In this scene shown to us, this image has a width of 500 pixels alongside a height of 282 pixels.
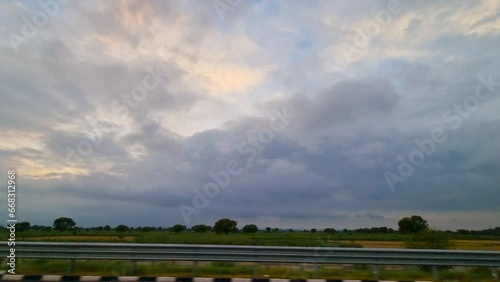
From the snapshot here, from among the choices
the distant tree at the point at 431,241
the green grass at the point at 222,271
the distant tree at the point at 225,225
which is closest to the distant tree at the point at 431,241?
the distant tree at the point at 431,241

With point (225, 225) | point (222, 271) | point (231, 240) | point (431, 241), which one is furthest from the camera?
point (225, 225)

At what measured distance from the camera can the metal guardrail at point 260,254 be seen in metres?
11.0

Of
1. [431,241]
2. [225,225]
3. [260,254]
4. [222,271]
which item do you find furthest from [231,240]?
[225,225]

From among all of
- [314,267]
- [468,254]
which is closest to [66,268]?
[314,267]

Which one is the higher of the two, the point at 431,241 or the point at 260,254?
the point at 260,254

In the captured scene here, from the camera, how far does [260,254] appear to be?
36.3ft

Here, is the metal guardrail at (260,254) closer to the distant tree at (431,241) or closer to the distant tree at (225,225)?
the distant tree at (431,241)

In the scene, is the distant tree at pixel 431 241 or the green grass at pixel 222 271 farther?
the distant tree at pixel 431 241

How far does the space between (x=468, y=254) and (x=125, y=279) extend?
9.16 m

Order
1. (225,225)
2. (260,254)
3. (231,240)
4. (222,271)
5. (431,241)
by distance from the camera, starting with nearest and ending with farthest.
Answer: (260,254)
(222,271)
(431,241)
(231,240)
(225,225)

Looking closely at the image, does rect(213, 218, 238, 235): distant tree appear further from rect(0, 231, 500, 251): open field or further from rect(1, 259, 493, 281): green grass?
rect(1, 259, 493, 281): green grass

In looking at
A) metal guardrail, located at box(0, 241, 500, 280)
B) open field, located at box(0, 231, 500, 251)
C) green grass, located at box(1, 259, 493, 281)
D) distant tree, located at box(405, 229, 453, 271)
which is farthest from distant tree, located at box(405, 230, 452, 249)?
metal guardrail, located at box(0, 241, 500, 280)

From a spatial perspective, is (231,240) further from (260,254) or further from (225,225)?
(225,225)

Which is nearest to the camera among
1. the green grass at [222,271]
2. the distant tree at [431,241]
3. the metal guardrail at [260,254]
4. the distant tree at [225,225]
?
the metal guardrail at [260,254]
